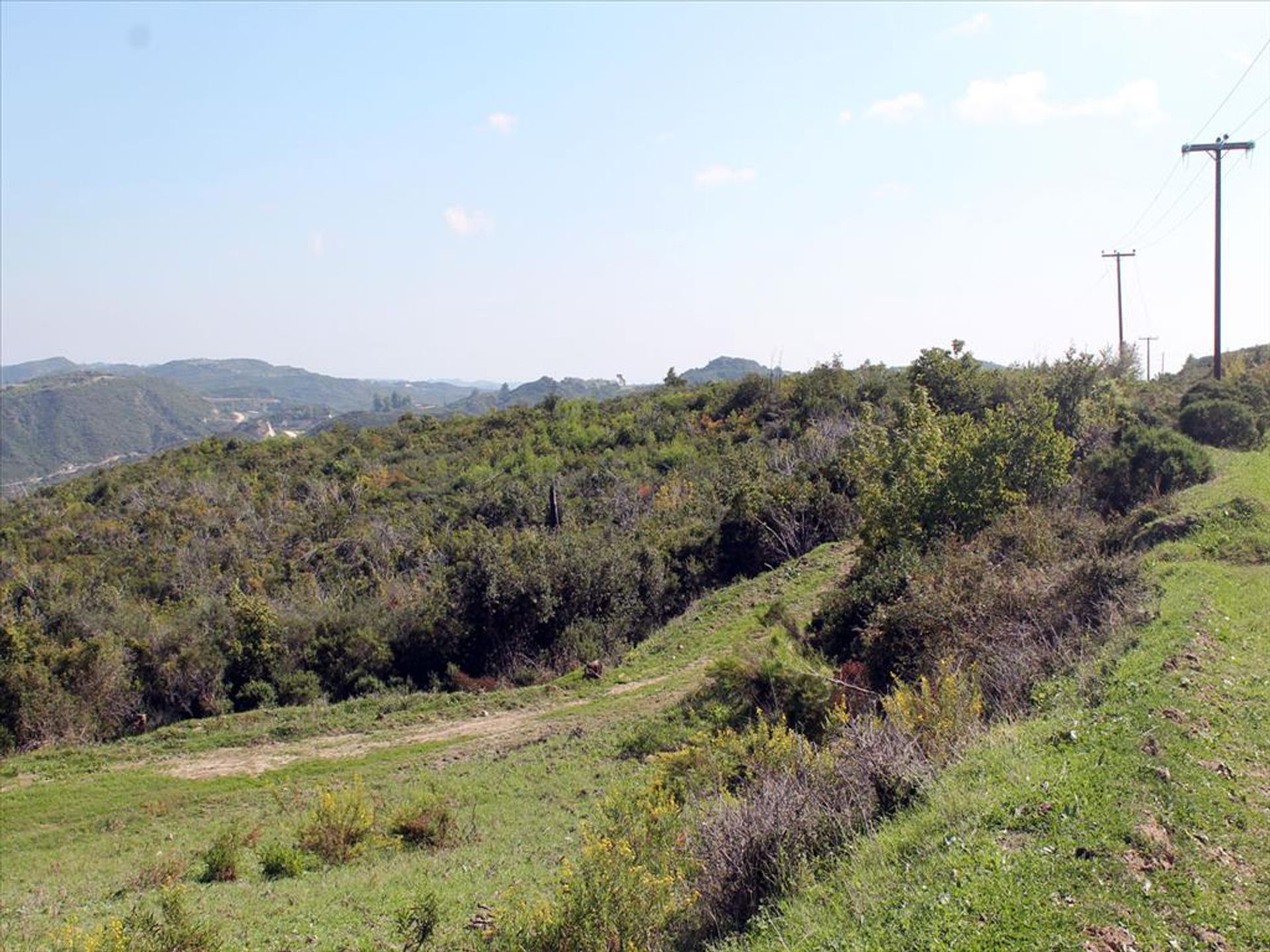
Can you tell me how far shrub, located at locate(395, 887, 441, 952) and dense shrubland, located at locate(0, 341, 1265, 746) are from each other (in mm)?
6926

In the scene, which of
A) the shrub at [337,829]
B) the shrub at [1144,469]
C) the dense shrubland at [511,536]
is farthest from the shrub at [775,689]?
the shrub at [1144,469]

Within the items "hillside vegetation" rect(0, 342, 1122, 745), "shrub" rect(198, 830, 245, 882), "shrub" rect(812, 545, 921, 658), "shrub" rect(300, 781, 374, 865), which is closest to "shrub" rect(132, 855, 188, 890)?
A: "shrub" rect(198, 830, 245, 882)

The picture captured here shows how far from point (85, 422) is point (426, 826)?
15682cm

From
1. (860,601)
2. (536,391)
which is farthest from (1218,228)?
(536,391)

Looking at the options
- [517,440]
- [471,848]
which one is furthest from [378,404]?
[471,848]

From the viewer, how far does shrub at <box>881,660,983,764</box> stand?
23.4ft

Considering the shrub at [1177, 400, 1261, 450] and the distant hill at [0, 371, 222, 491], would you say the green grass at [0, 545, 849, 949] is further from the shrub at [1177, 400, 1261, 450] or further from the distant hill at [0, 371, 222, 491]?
the distant hill at [0, 371, 222, 491]

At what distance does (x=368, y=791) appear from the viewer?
43.9ft

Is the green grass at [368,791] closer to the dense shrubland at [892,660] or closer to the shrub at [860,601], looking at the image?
the dense shrubland at [892,660]

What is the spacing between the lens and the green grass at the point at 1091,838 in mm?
4418

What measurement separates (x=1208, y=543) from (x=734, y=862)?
10340mm

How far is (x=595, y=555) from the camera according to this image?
23.3 meters

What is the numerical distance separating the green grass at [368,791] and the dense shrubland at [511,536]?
2.49 metres

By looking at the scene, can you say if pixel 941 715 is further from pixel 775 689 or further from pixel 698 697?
pixel 698 697
